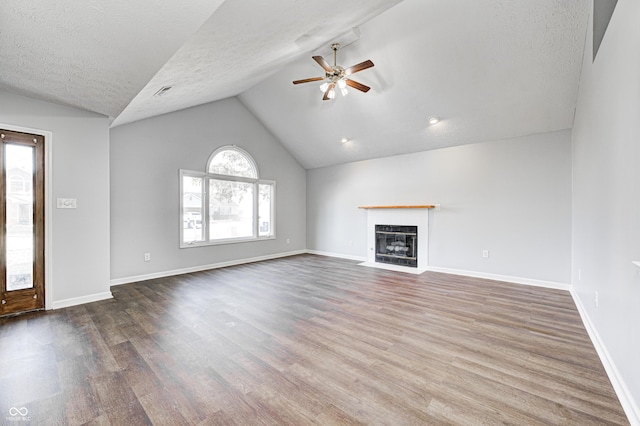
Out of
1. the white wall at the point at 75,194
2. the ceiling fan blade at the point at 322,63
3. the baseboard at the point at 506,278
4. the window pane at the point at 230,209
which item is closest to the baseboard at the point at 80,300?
the white wall at the point at 75,194

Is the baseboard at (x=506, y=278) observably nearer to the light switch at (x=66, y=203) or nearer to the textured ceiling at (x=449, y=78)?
the textured ceiling at (x=449, y=78)

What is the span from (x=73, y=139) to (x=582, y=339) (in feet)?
19.5

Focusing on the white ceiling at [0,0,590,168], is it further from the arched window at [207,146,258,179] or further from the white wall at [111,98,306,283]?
the arched window at [207,146,258,179]

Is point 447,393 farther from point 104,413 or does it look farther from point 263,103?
point 263,103

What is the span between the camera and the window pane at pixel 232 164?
5.73 meters

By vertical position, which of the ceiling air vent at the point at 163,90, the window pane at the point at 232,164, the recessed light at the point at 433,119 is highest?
the recessed light at the point at 433,119

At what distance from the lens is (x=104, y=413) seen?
1622mm

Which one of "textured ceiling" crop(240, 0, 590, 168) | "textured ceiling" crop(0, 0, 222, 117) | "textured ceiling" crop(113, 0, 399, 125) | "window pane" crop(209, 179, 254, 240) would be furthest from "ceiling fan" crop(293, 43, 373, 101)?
"window pane" crop(209, 179, 254, 240)

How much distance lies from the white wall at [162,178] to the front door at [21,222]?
1.12 meters

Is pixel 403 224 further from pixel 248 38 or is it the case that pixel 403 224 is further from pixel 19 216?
pixel 19 216

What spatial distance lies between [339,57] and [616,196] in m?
3.71

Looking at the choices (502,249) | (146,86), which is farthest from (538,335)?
(146,86)

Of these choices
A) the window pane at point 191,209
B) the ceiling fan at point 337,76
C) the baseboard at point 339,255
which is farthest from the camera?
the baseboard at point 339,255

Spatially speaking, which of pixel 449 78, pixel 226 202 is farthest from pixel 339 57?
pixel 226 202
